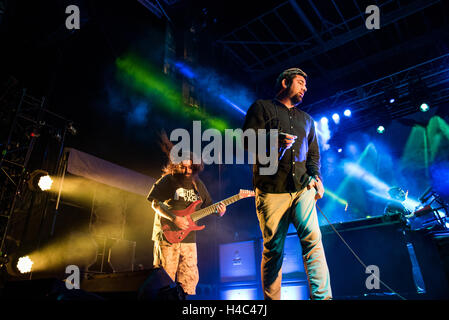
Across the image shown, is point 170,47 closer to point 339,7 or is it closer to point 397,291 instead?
point 339,7

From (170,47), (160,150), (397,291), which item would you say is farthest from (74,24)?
(397,291)

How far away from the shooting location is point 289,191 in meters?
2.46

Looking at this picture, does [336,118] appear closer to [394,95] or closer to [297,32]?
[394,95]

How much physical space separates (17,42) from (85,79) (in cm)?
131

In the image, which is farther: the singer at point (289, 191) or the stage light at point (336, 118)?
the stage light at point (336, 118)

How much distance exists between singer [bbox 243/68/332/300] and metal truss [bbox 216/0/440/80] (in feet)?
17.4

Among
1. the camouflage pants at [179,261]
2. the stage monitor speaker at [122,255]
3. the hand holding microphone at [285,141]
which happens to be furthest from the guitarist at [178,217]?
the stage monitor speaker at [122,255]

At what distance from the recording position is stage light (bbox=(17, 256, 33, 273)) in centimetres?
432

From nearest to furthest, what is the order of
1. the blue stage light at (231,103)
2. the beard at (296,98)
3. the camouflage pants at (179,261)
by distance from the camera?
the beard at (296,98) → the camouflage pants at (179,261) → the blue stage light at (231,103)

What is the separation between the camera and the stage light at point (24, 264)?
4324mm

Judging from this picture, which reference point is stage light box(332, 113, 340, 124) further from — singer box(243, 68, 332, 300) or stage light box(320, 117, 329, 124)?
singer box(243, 68, 332, 300)

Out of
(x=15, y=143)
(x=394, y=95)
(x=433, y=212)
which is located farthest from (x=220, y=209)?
(x=394, y=95)

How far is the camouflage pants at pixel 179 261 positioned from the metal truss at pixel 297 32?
20.2 feet

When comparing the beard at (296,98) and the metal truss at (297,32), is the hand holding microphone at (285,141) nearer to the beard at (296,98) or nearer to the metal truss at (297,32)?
the beard at (296,98)
